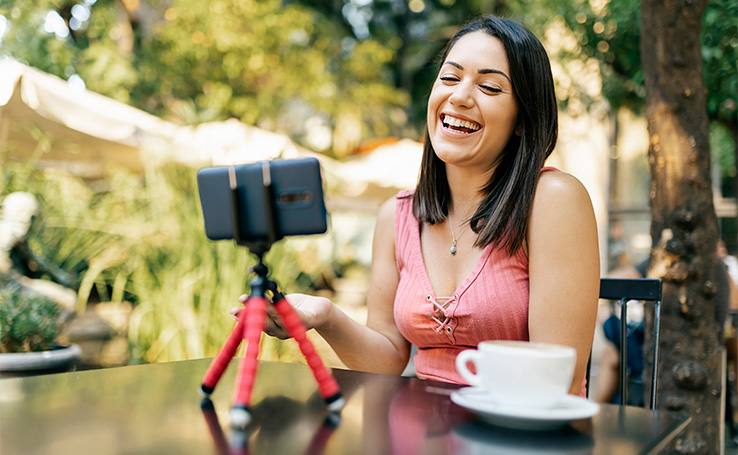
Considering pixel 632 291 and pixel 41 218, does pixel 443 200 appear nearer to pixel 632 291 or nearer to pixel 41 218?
pixel 632 291

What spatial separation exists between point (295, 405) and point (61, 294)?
3314 mm

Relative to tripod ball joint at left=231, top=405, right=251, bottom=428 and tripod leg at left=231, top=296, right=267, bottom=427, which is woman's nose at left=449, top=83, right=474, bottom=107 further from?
tripod ball joint at left=231, top=405, right=251, bottom=428

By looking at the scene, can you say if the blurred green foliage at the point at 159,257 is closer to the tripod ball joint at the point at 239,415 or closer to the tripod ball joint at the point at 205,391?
the tripod ball joint at the point at 205,391

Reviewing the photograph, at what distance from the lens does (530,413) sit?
740mm

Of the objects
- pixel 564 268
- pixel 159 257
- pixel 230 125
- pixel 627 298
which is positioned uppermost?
pixel 230 125

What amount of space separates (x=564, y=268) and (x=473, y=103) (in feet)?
1.25

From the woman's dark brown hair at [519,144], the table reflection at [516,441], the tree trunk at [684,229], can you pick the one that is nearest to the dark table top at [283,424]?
the table reflection at [516,441]

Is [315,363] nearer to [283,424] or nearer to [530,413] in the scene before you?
[283,424]

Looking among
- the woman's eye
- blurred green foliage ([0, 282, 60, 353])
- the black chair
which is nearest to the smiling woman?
the woman's eye

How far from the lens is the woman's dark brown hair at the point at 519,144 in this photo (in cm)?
139

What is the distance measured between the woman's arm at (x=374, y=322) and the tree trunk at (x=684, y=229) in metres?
1.03

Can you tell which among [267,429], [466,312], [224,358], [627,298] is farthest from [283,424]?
[627,298]

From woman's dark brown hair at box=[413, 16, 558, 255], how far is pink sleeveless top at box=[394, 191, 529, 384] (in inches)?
2.0

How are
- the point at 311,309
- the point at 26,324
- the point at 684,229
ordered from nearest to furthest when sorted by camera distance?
the point at 311,309 → the point at 684,229 → the point at 26,324
